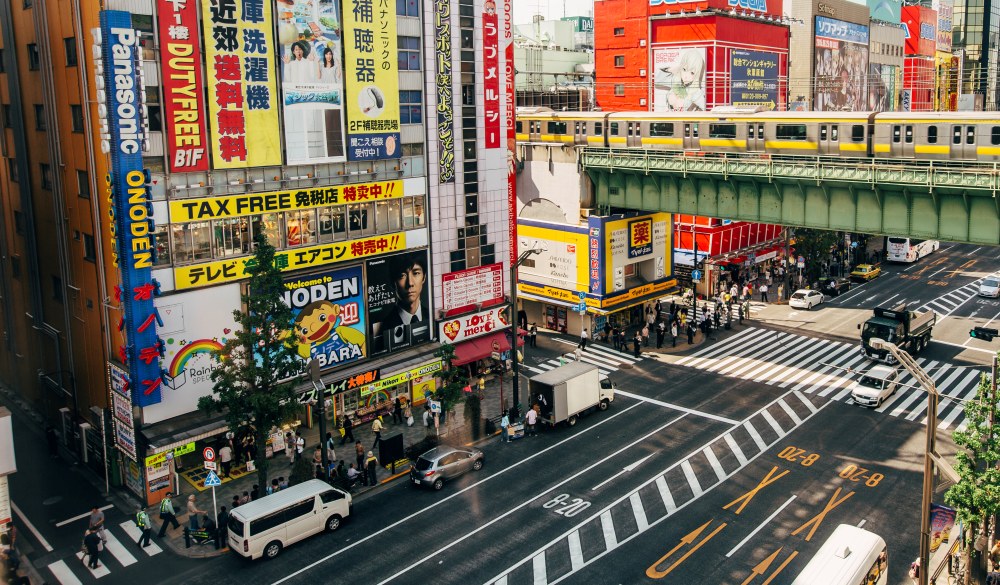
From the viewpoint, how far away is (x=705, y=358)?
54719mm

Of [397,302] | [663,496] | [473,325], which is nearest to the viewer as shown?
[663,496]

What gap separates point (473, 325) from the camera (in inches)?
1898

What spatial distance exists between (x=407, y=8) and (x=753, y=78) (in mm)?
58004

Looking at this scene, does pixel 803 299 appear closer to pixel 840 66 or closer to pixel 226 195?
pixel 226 195

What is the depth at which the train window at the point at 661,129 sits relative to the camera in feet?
189

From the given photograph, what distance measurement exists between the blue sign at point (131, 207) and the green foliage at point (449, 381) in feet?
42.5

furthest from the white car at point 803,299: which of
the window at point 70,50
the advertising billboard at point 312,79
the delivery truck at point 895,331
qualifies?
the window at point 70,50

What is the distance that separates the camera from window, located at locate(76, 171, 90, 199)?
118 feet

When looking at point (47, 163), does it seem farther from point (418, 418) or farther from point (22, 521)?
point (418, 418)

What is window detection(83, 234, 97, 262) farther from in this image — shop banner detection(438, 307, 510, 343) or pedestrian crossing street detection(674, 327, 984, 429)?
pedestrian crossing street detection(674, 327, 984, 429)

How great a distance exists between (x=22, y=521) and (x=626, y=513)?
24.3 m

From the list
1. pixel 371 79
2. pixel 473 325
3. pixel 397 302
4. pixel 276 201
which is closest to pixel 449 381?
pixel 397 302

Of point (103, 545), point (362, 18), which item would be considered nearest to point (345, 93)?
point (362, 18)

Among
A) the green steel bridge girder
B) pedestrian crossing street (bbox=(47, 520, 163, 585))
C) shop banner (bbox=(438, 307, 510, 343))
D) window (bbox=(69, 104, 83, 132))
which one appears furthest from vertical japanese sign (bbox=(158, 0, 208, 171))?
the green steel bridge girder
